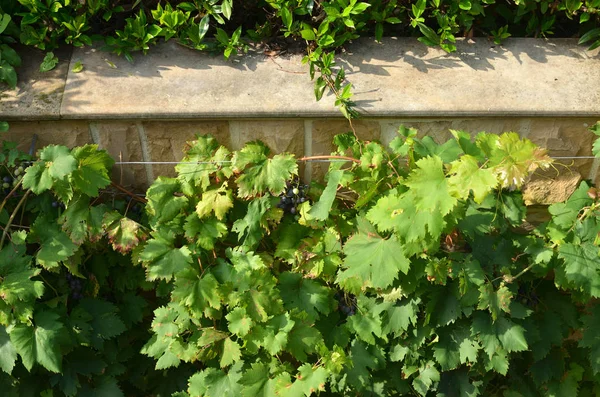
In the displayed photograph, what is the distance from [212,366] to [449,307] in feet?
2.99

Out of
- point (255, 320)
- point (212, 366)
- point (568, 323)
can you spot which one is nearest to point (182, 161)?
point (255, 320)

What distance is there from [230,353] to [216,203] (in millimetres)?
528

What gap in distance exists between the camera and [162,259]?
7.79ft

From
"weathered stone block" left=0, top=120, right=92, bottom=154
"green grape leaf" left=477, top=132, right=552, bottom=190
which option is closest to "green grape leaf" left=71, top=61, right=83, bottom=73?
"weathered stone block" left=0, top=120, right=92, bottom=154

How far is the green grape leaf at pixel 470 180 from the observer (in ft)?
6.17

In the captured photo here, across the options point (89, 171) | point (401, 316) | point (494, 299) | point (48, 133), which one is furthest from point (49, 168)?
point (494, 299)

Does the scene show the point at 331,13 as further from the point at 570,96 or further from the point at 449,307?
the point at 449,307

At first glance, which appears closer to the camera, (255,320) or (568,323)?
(255,320)

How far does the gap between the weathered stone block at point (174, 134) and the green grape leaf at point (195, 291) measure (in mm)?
405

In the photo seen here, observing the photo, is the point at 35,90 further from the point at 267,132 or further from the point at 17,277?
the point at 267,132

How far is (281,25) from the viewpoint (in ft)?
8.46

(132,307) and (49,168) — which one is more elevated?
(49,168)

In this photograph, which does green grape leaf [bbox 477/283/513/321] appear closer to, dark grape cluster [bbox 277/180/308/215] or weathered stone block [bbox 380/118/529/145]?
weathered stone block [bbox 380/118/529/145]

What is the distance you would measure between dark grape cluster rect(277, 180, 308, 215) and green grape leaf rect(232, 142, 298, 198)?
0.12 meters
